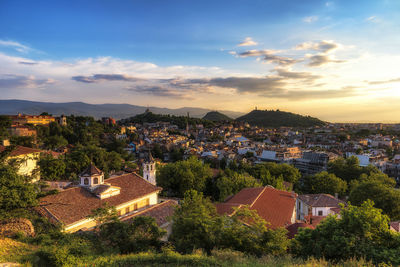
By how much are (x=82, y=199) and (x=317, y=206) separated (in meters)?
23.5

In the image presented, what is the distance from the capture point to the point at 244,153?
8662cm

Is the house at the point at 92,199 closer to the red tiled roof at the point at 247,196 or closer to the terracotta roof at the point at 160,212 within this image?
the terracotta roof at the point at 160,212

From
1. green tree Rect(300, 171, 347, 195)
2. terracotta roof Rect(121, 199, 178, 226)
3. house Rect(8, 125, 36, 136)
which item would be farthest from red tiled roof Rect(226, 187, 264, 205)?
house Rect(8, 125, 36, 136)

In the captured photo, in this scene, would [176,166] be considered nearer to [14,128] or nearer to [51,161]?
[51,161]

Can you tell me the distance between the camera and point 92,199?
20812 mm

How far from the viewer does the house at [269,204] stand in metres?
20.8

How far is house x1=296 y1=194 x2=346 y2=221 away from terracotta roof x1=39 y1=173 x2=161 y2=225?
16939mm

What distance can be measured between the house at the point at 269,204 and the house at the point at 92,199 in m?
7.33

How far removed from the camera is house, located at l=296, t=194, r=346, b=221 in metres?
27.6

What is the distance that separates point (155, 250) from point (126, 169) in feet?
130

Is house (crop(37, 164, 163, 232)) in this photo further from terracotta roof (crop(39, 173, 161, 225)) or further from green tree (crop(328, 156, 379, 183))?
green tree (crop(328, 156, 379, 183))

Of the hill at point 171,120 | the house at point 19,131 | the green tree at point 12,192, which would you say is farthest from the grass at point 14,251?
the hill at point 171,120

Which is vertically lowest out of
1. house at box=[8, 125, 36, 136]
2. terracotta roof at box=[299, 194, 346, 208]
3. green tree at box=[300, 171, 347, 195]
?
green tree at box=[300, 171, 347, 195]

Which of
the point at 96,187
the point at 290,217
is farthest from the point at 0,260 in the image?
the point at 290,217
